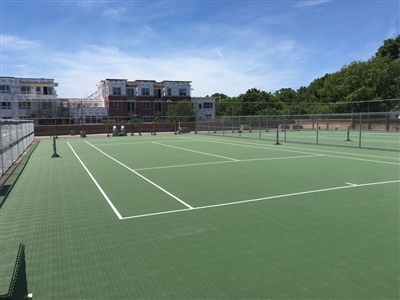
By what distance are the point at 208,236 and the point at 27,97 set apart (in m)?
61.2

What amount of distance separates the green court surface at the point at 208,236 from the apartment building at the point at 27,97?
42.0 m

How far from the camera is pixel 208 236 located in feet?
17.7

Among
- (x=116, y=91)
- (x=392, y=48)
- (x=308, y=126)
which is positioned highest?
(x=392, y=48)

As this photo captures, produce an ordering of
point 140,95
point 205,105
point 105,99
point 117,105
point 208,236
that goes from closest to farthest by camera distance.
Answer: point 208,236, point 117,105, point 105,99, point 140,95, point 205,105

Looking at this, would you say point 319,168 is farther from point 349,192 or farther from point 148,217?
point 148,217

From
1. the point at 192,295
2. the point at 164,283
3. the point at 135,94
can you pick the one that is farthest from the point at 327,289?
the point at 135,94

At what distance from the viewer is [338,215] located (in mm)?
6363

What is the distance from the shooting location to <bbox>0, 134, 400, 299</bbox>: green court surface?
3.83 metres

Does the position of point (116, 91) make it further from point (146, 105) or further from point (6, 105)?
point (6, 105)

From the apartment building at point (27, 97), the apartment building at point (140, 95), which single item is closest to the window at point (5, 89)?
the apartment building at point (27, 97)

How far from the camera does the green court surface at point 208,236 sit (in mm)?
3832

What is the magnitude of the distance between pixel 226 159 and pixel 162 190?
22.1 ft

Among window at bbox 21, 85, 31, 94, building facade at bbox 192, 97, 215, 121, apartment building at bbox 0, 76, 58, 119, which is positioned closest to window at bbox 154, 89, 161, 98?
building facade at bbox 192, 97, 215, 121

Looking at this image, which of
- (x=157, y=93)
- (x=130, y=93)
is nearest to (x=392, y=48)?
(x=157, y=93)
